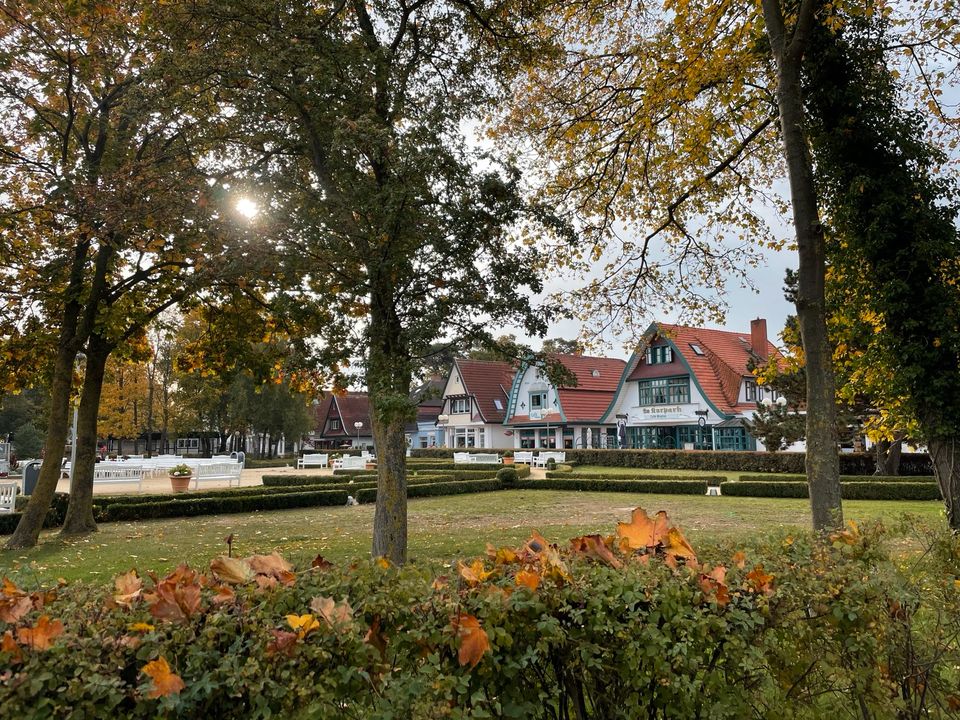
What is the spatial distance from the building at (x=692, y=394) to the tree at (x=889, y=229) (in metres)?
31.1

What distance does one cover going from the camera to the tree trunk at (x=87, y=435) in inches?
552

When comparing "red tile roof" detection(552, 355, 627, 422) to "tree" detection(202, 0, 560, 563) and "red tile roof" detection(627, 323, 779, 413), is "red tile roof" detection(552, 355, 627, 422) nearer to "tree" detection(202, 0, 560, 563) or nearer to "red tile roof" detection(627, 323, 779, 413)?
"red tile roof" detection(627, 323, 779, 413)

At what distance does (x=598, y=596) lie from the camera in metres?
2.36

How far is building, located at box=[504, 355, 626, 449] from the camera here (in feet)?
162

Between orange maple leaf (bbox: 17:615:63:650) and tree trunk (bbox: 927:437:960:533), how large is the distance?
9.45 m

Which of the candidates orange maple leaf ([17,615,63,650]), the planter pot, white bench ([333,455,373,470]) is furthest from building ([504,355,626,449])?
orange maple leaf ([17,615,63,650])

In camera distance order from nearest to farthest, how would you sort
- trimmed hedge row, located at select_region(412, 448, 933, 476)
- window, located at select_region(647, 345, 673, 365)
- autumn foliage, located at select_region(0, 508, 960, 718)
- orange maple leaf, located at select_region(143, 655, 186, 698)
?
orange maple leaf, located at select_region(143, 655, 186, 698), autumn foliage, located at select_region(0, 508, 960, 718), trimmed hedge row, located at select_region(412, 448, 933, 476), window, located at select_region(647, 345, 673, 365)

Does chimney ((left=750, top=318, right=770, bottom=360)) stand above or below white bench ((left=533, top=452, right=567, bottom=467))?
above

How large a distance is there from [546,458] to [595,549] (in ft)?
123

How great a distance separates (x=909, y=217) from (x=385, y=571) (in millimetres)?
8953

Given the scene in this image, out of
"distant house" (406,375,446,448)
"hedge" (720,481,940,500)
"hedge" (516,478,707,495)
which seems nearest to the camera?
"hedge" (720,481,940,500)

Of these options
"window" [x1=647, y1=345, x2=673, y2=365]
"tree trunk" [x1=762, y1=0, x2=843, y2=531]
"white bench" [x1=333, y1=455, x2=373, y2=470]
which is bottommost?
"white bench" [x1=333, y1=455, x2=373, y2=470]

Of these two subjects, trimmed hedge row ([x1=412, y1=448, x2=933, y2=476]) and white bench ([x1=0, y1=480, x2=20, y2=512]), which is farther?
trimmed hedge row ([x1=412, y1=448, x2=933, y2=476])

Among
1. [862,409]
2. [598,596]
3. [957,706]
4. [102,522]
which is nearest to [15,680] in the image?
→ [598,596]
